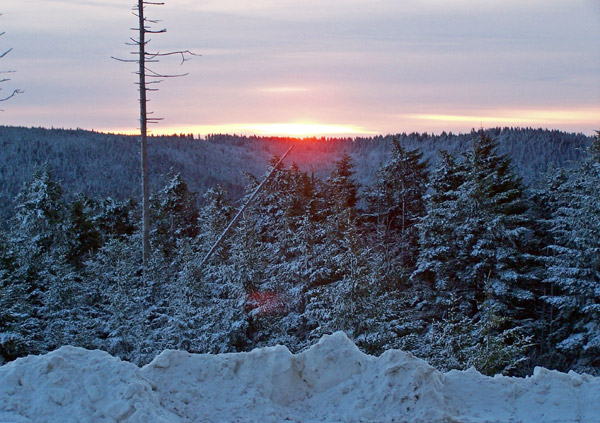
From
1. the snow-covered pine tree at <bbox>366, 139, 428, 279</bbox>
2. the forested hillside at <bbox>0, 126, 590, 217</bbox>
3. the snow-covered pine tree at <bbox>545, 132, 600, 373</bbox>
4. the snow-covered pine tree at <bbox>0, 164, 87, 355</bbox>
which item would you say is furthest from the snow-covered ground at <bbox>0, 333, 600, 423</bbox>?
the forested hillside at <bbox>0, 126, 590, 217</bbox>

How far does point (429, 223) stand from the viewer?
29500 mm

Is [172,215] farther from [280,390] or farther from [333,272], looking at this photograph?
[280,390]

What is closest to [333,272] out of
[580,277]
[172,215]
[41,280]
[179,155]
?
[580,277]

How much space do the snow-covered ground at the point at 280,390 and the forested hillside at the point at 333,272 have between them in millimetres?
9341

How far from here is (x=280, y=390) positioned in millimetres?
7164

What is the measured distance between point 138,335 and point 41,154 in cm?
13974

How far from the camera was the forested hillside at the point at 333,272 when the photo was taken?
20938 mm

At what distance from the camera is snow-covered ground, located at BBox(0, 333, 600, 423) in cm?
633

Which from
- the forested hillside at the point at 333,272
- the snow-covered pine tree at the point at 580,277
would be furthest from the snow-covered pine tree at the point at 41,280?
the snow-covered pine tree at the point at 580,277

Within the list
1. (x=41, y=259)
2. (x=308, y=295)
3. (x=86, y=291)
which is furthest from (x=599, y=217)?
(x=41, y=259)

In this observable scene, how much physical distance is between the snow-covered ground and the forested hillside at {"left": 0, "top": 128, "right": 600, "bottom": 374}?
934cm

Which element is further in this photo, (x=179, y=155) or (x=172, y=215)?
(x=179, y=155)

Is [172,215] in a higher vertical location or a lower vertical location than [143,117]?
lower

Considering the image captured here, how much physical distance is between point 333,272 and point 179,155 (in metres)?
149
